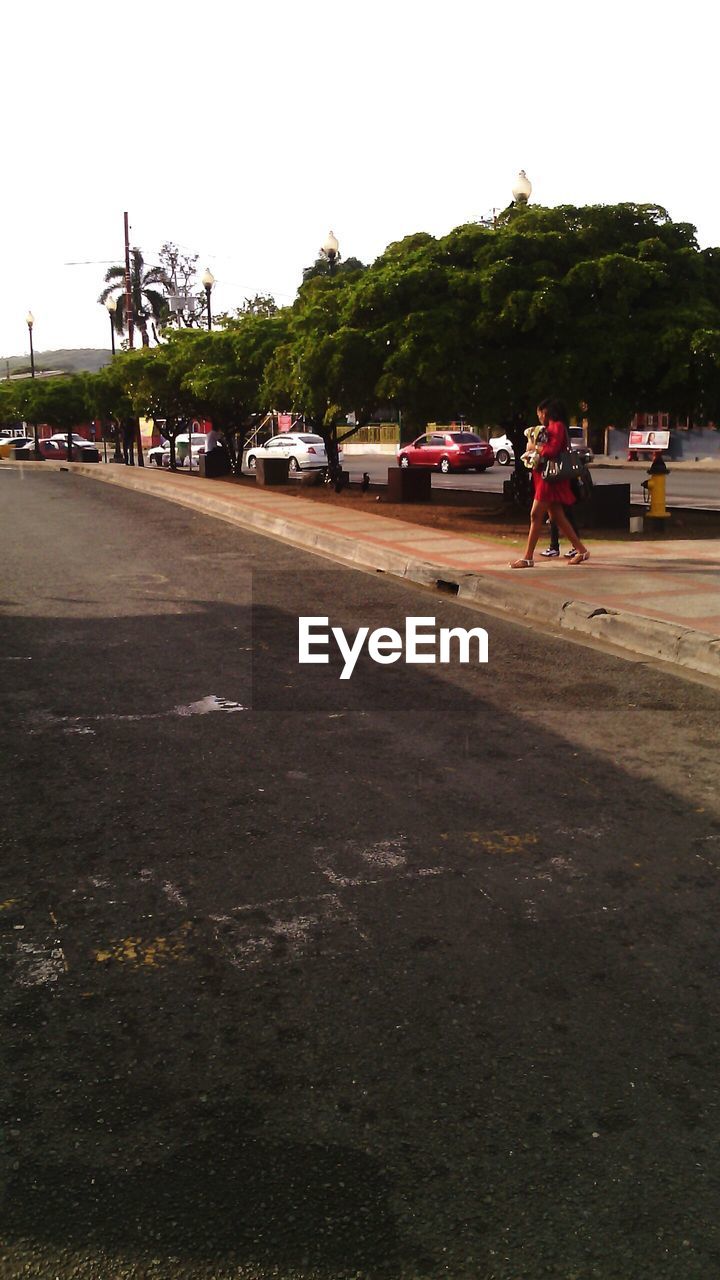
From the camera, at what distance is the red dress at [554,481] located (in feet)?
40.9

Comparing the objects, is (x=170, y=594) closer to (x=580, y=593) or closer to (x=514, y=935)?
(x=580, y=593)

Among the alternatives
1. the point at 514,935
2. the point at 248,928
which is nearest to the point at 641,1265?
the point at 514,935

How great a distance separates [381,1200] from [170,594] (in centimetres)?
936

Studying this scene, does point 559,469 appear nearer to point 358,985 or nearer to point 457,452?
point 358,985

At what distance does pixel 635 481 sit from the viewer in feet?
109

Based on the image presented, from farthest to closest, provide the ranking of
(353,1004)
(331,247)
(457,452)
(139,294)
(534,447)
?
(139,294)
(457,452)
(331,247)
(534,447)
(353,1004)

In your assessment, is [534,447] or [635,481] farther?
[635,481]

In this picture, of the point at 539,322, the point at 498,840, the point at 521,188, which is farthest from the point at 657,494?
the point at 498,840

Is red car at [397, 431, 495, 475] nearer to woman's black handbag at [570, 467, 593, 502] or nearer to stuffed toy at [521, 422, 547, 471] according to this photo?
stuffed toy at [521, 422, 547, 471]

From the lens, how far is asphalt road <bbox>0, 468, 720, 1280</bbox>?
253 cm

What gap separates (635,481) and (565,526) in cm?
2177

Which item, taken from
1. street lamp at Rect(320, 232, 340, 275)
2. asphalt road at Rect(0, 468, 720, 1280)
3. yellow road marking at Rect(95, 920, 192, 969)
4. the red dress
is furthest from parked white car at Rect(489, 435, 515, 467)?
yellow road marking at Rect(95, 920, 192, 969)

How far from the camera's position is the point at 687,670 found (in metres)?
8.23

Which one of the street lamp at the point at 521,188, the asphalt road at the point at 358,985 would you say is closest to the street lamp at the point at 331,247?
the street lamp at the point at 521,188
